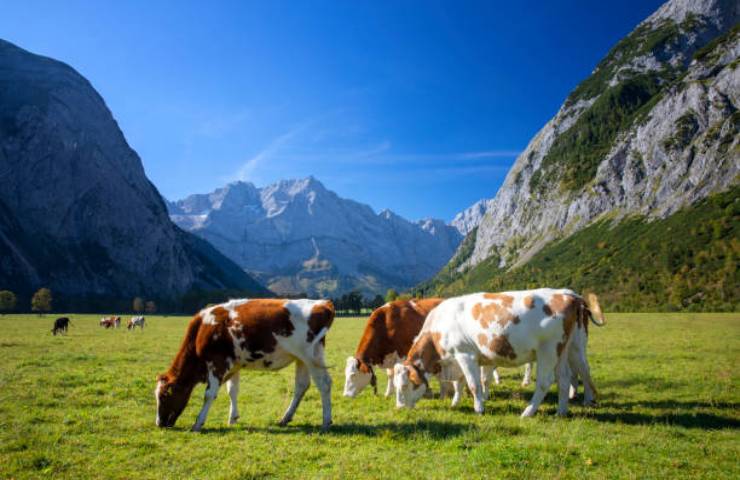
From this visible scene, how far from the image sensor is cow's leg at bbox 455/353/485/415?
11.6 meters

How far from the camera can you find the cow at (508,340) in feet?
35.7

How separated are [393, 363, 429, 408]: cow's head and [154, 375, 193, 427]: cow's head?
19.4 feet

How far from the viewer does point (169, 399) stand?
1073 cm

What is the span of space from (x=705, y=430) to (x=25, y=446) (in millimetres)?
15706

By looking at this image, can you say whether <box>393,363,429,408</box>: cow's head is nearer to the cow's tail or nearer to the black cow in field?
the cow's tail

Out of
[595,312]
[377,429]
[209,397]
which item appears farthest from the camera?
[595,312]

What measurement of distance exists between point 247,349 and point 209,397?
1.53 metres

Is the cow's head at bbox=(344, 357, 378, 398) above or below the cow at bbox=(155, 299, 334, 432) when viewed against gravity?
below

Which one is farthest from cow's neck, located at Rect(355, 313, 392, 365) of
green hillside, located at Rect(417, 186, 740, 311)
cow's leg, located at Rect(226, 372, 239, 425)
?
green hillside, located at Rect(417, 186, 740, 311)

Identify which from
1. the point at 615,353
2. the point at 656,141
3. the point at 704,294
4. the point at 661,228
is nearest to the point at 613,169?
the point at 656,141

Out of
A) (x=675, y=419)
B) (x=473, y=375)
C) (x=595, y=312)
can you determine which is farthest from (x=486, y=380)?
(x=675, y=419)

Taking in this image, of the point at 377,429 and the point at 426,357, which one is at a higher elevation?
the point at 426,357

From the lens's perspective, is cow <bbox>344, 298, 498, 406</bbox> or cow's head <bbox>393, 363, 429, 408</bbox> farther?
cow <bbox>344, 298, 498, 406</bbox>

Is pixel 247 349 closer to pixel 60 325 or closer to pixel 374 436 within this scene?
pixel 374 436
